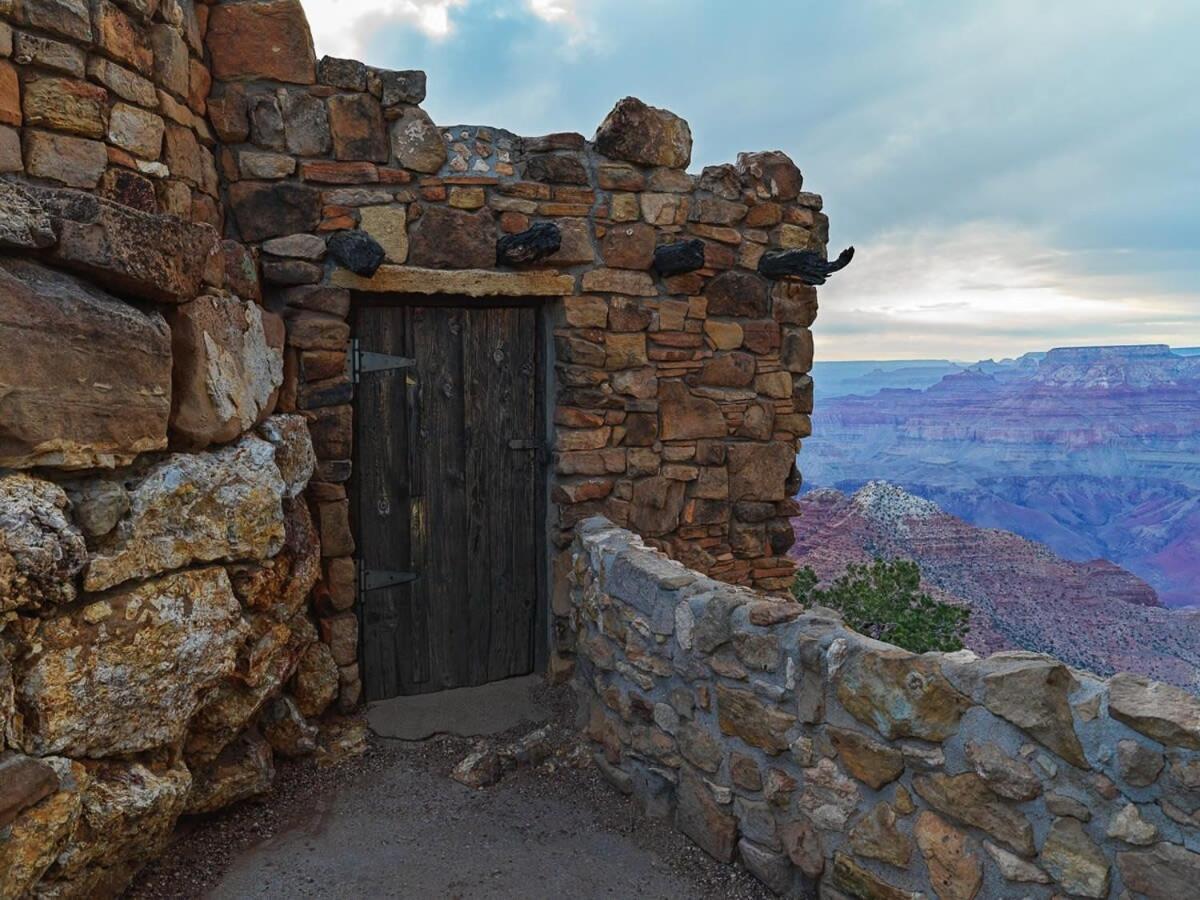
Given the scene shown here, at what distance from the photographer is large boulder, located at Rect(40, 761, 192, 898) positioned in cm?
209

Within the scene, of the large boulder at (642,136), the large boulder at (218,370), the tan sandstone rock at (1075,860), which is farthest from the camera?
the large boulder at (642,136)

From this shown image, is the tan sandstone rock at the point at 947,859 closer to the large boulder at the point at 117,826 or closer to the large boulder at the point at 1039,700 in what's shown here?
the large boulder at the point at 1039,700

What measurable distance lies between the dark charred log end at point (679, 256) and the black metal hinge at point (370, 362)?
53.1 inches

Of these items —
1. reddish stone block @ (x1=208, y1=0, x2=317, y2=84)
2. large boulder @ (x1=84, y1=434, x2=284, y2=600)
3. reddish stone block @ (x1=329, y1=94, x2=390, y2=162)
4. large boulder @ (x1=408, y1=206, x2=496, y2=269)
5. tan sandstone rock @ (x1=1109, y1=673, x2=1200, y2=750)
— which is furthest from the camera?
large boulder @ (x1=408, y1=206, x2=496, y2=269)

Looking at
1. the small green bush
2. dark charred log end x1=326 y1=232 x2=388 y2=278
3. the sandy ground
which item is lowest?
the small green bush

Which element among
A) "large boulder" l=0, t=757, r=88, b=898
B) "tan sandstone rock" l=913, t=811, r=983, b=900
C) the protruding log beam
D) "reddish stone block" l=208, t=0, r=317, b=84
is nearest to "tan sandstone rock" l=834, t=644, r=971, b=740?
"tan sandstone rock" l=913, t=811, r=983, b=900

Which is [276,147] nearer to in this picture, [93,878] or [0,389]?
[0,389]

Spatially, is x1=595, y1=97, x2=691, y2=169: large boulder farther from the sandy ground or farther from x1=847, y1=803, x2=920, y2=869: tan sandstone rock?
x1=847, y1=803, x2=920, y2=869: tan sandstone rock

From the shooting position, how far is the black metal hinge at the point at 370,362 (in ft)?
11.6

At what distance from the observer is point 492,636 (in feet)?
13.1

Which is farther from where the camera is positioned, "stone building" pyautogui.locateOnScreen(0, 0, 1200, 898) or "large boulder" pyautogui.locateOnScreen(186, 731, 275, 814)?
"large boulder" pyautogui.locateOnScreen(186, 731, 275, 814)

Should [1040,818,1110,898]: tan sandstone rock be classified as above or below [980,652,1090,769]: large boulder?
below

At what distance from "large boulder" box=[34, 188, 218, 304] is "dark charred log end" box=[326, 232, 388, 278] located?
0.77 meters

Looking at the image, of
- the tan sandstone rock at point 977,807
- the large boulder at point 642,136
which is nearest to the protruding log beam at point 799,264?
the large boulder at point 642,136
